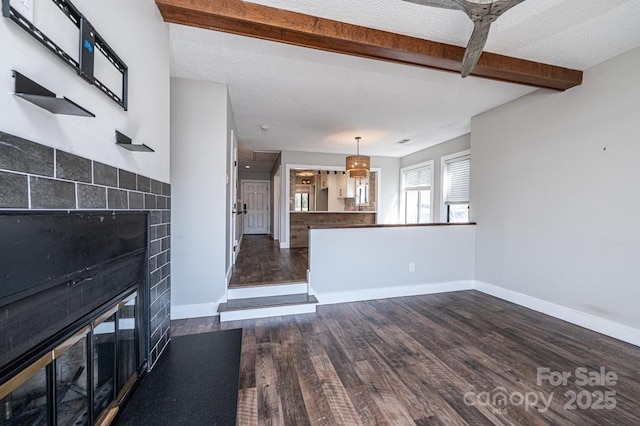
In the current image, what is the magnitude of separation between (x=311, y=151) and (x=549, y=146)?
419cm

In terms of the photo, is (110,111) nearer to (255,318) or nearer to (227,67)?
(227,67)

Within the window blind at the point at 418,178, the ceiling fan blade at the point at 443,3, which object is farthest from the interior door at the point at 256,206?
the ceiling fan blade at the point at 443,3

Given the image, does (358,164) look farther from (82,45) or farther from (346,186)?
(82,45)

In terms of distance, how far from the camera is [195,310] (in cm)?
267

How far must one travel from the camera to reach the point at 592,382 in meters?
1.73

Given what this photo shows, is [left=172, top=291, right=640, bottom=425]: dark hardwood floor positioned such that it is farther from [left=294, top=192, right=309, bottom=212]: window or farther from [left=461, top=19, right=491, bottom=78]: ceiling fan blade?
[left=294, top=192, right=309, bottom=212]: window

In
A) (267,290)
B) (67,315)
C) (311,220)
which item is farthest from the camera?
(311,220)

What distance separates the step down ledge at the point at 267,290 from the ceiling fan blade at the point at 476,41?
2.65 m

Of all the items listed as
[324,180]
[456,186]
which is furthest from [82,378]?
[324,180]

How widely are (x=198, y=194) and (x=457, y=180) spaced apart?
4.35 meters

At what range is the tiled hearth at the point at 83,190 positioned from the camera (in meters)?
0.69

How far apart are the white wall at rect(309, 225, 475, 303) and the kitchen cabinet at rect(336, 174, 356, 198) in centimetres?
424

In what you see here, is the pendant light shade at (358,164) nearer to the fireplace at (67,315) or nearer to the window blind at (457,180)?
the window blind at (457,180)

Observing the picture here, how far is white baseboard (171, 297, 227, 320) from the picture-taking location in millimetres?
2619
